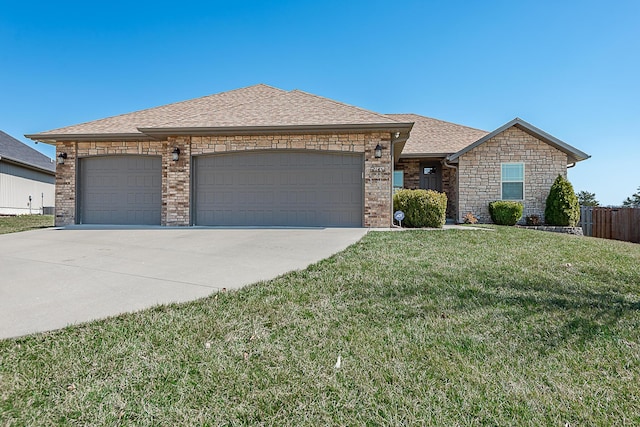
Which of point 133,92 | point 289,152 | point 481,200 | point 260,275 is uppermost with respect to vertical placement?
point 133,92

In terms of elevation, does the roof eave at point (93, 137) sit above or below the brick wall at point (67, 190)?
above

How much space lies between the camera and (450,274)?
14.5 feet

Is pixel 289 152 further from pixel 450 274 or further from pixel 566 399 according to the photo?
pixel 566 399

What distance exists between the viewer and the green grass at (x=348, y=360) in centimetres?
181

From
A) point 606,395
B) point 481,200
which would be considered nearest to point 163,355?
point 606,395

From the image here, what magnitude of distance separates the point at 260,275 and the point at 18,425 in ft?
9.37

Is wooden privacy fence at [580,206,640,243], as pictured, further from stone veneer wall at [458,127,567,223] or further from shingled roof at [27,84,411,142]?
shingled roof at [27,84,411,142]

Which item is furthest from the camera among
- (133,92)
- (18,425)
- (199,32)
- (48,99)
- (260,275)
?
(48,99)

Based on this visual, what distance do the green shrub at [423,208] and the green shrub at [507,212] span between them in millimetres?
3478

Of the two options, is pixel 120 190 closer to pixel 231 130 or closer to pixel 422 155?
pixel 231 130

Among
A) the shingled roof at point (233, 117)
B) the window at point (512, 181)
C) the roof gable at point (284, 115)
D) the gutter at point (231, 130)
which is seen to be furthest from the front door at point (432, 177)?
the gutter at point (231, 130)

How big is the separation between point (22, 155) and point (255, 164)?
1969cm

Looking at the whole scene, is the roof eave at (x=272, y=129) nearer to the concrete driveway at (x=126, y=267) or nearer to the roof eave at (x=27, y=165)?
the concrete driveway at (x=126, y=267)

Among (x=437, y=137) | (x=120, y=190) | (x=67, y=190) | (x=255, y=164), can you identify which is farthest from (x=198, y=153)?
(x=437, y=137)
